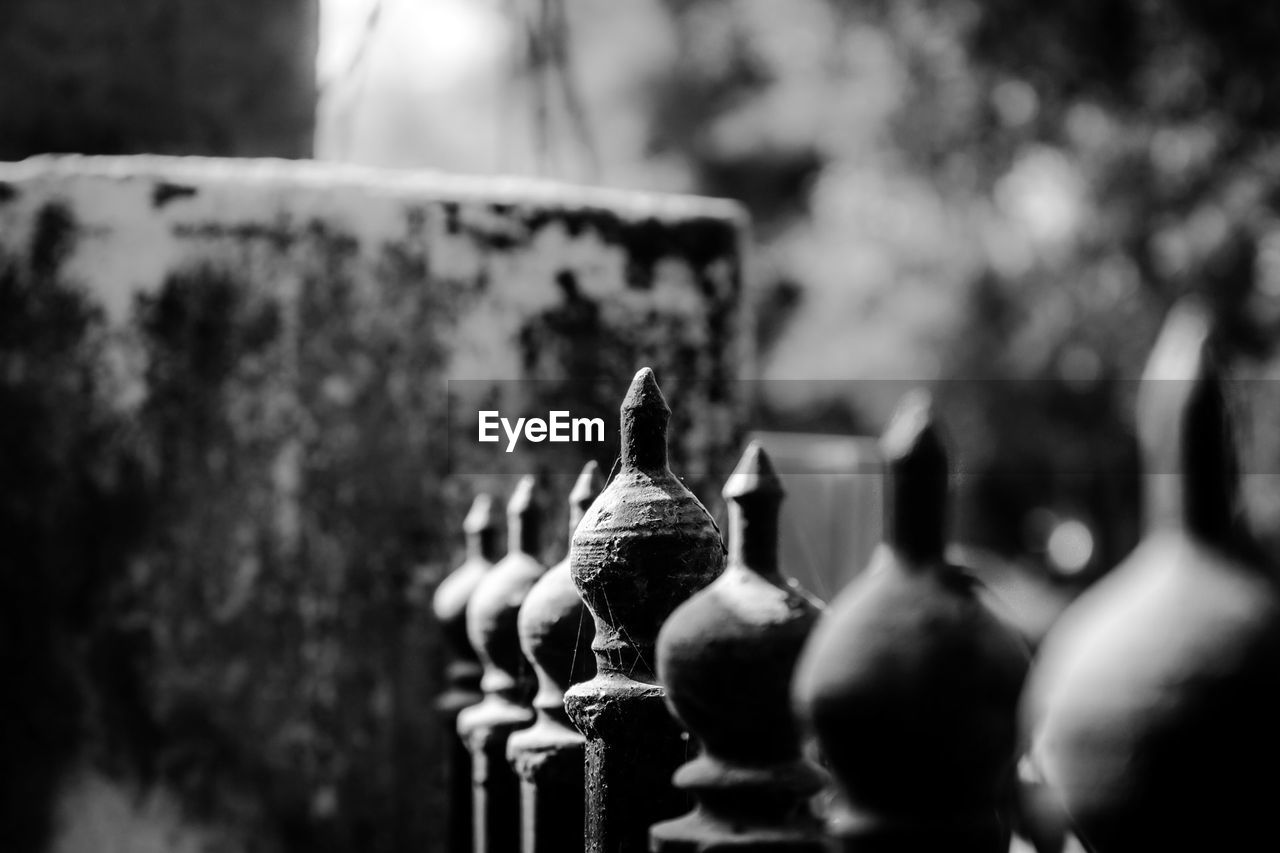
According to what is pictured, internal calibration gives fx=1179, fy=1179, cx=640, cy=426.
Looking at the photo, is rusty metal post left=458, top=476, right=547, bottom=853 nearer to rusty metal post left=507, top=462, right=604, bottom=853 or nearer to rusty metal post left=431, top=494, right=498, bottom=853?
rusty metal post left=507, top=462, right=604, bottom=853

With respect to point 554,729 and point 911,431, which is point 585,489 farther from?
point 911,431

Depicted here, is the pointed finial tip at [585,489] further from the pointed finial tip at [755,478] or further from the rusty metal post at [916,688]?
the rusty metal post at [916,688]

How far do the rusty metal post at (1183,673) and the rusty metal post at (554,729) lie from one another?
89 cm

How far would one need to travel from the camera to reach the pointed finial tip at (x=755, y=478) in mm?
1191

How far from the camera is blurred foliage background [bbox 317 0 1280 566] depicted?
7.50m

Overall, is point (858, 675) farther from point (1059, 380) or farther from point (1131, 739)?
point (1059, 380)

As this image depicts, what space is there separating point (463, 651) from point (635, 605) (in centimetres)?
106

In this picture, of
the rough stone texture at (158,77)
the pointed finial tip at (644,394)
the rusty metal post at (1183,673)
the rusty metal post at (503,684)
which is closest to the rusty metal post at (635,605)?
the pointed finial tip at (644,394)

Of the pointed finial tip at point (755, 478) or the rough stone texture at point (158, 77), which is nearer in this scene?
the pointed finial tip at point (755, 478)

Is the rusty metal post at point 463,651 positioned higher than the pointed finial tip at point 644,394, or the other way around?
the pointed finial tip at point 644,394

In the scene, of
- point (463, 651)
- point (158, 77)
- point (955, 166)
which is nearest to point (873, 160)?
point (955, 166)

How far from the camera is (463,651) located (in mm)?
2393

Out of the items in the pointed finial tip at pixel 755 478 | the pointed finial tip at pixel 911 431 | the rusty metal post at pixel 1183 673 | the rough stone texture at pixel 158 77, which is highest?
the rough stone texture at pixel 158 77

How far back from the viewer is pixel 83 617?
8.71 ft
